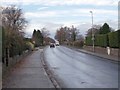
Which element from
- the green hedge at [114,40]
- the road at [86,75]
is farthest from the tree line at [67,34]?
the road at [86,75]

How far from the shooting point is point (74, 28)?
131 m

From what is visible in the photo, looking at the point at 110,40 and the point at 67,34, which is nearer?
the point at 110,40

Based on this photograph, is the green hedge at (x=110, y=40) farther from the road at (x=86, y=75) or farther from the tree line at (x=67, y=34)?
the tree line at (x=67, y=34)

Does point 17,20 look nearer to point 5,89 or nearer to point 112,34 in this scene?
point 112,34

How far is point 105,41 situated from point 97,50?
8.16m

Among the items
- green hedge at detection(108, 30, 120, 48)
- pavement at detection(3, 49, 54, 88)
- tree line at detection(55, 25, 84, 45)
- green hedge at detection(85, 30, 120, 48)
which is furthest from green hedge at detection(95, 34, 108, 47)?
tree line at detection(55, 25, 84, 45)

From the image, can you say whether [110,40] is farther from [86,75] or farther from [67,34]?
[67,34]

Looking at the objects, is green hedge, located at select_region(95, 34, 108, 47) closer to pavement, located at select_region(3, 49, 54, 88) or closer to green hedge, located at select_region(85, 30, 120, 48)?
green hedge, located at select_region(85, 30, 120, 48)

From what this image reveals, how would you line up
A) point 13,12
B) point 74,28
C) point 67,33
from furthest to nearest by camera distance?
point 67,33
point 74,28
point 13,12

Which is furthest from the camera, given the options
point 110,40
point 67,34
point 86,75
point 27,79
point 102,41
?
point 67,34

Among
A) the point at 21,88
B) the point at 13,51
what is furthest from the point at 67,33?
the point at 21,88

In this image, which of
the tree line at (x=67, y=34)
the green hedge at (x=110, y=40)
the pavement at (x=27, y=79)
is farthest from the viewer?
the tree line at (x=67, y=34)

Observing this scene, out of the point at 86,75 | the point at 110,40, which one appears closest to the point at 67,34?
the point at 110,40

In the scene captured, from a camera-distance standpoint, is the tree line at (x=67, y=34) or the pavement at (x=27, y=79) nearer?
the pavement at (x=27, y=79)
